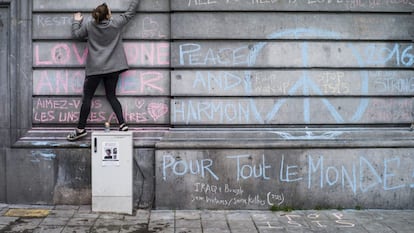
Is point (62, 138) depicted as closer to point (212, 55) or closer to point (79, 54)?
point (79, 54)

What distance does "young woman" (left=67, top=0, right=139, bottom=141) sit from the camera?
754 cm

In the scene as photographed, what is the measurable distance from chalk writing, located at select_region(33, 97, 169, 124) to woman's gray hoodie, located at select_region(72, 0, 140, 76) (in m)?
0.57

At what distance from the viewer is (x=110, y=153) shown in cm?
718

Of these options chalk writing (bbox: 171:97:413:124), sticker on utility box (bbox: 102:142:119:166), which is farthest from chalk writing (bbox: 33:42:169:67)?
sticker on utility box (bbox: 102:142:119:166)

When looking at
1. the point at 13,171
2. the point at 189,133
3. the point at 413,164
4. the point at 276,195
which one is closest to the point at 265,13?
→ the point at 189,133

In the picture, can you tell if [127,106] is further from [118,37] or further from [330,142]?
[330,142]

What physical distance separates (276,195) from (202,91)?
2.03 m

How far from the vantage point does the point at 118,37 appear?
7.62 meters

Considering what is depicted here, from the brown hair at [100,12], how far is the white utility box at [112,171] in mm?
1768

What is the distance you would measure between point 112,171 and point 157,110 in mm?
1270

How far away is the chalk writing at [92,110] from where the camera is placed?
25.6ft

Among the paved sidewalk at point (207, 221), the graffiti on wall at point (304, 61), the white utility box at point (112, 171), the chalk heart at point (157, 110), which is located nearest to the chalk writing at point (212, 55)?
the graffiti on wall at point (304, 61)

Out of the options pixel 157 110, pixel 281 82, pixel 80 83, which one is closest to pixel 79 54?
pixel 80 83

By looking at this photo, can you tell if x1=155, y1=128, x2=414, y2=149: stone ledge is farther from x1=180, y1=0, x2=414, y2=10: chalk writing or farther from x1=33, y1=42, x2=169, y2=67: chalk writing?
x1=180, y1=0, x2=414, y2=10: chalk writing
